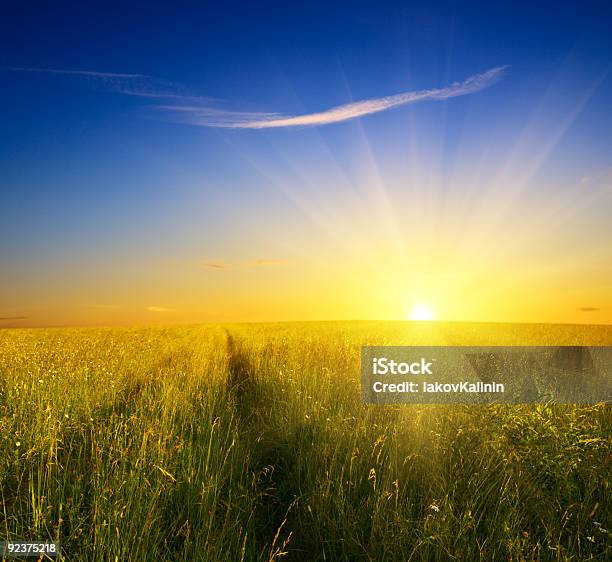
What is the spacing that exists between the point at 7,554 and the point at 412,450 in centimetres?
326

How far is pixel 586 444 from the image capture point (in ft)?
13.7

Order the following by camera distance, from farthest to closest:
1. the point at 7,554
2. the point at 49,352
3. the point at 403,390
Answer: the point at 49,352 → the point at 403,390 → the point at 7,554

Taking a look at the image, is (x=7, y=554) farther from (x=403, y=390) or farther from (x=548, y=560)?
(x=403, y=390)

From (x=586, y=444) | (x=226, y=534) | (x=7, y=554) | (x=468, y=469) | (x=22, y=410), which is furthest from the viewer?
(x=22, y=410)

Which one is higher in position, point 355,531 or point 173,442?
point 173,442

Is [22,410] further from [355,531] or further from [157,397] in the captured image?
[355,531]

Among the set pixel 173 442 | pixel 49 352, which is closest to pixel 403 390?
pixel 173 442

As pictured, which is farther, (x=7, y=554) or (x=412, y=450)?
(x=412, y=450)

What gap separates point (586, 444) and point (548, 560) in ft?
5.95

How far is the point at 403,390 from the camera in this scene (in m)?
7.21

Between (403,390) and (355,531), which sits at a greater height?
(403,390)

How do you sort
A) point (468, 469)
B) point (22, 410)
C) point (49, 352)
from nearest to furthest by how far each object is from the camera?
1. point (468, 469)
2. point (22, 410)
3. point (49, 352)

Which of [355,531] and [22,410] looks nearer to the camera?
[355,531]

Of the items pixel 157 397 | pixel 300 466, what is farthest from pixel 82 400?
pixel 300 466
